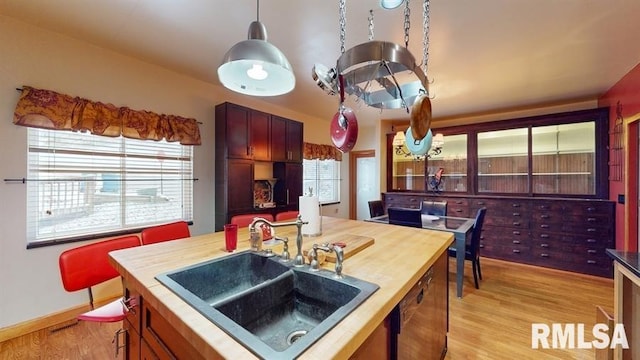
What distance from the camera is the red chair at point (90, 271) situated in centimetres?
147

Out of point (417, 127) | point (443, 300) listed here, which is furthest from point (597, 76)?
point (443, 300)

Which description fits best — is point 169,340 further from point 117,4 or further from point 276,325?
point 117,4

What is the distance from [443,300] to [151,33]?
321 cm

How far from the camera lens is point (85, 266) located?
1.60 meters

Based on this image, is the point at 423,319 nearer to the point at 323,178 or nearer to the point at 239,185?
the point at 239,185

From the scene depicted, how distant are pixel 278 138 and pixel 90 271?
2.81 m

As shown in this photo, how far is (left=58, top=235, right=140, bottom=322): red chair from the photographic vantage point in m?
1.47

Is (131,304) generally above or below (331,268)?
below

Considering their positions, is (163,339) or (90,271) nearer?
(163,339)

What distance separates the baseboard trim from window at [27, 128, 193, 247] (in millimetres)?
666

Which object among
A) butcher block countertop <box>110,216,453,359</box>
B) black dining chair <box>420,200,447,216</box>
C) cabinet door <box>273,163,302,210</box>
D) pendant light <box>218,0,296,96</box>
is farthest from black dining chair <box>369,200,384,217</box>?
pendant light <box>218,0,296,96</box>

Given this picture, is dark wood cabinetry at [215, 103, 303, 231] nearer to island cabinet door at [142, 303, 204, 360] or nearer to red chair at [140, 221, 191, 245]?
red chair at [140, 221, 191, 245]

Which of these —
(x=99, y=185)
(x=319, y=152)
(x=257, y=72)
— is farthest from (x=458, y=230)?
(x=99, y=185)

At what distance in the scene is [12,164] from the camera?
2145 mm
